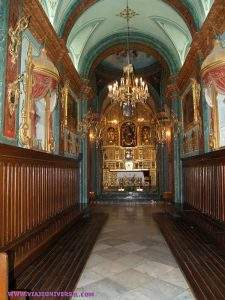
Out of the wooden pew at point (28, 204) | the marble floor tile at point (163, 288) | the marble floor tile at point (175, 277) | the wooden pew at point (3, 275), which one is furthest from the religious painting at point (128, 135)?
the wooden pew at point (3, 275)

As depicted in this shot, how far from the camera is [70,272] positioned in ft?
14.0

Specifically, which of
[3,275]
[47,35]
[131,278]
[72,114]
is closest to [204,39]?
[47,35]

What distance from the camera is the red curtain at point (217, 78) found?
560 centimetres

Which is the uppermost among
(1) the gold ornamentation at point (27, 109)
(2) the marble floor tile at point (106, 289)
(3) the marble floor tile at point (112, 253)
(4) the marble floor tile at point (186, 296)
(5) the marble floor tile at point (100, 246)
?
(1) the gold ornamentation at point (27, 109)

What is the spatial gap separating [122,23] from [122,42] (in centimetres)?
130

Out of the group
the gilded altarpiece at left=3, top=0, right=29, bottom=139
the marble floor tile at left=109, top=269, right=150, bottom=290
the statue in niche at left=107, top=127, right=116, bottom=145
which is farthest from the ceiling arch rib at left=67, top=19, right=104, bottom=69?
the statue in niche at left=107, top=127, right=116, bottom=145

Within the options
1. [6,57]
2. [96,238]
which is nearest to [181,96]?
[96,238]

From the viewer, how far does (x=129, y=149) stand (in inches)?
867

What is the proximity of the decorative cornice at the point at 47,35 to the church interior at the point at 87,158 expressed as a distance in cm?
4

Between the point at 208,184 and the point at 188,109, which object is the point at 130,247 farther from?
the point at 188,109

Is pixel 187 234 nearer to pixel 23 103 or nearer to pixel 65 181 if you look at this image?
pixel 65 181

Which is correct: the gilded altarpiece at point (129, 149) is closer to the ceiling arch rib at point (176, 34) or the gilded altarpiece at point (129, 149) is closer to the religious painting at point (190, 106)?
the religious painting at point (190, 106)

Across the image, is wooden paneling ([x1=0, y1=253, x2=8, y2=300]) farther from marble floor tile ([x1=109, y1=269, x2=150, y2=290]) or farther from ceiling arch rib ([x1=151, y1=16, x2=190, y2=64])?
ceiling arch rib ([x1=151, y1=16, x2=190, y2=64])

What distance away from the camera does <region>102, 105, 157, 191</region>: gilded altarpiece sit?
21.2 metres
